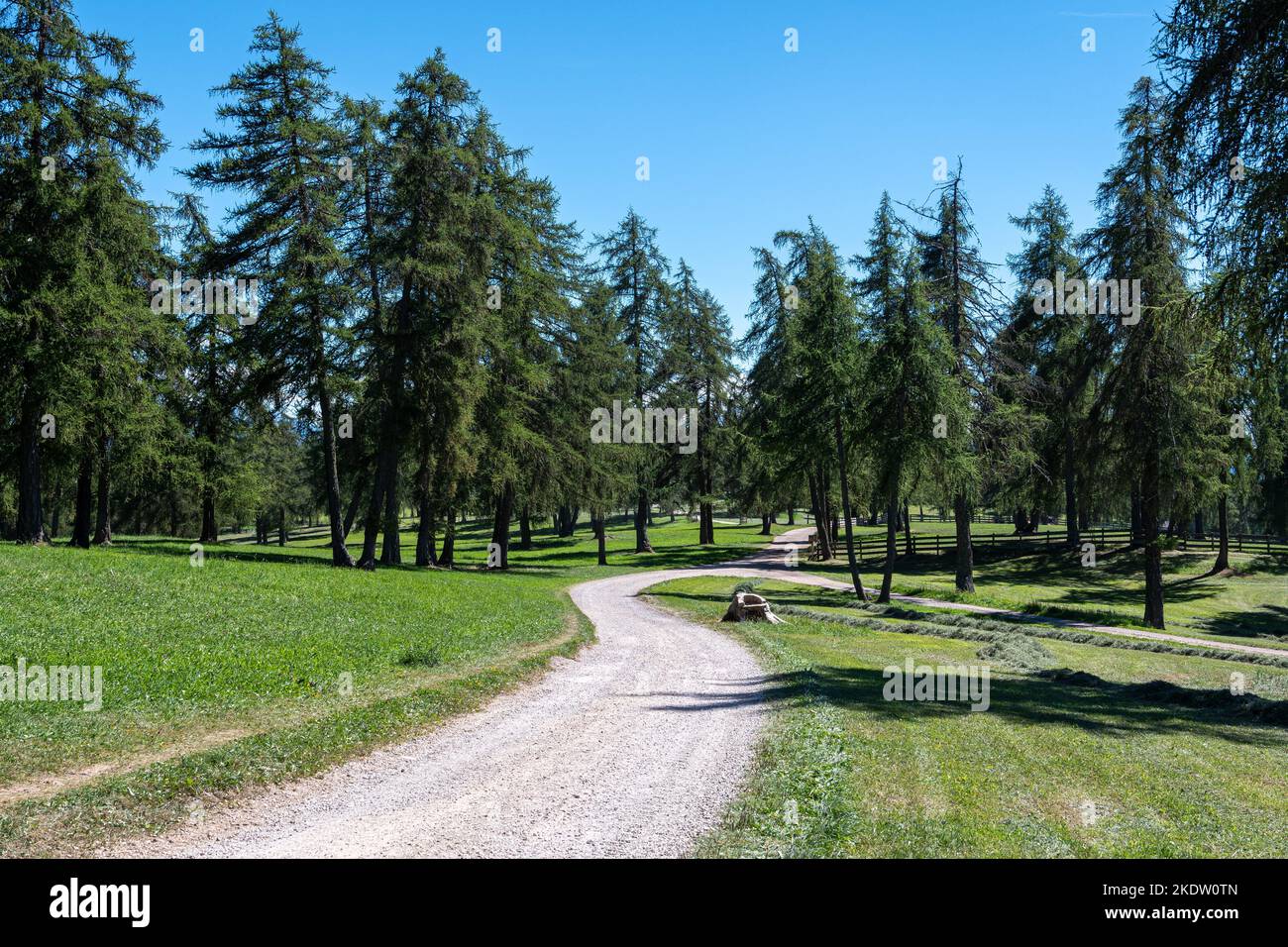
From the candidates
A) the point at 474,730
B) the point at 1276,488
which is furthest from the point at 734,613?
the point at 1276,488

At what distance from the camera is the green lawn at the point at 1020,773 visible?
6.92 metres

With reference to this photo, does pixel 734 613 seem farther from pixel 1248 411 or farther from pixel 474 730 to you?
pixel 1248 411

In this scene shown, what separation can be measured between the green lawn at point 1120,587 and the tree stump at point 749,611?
11.2 meters

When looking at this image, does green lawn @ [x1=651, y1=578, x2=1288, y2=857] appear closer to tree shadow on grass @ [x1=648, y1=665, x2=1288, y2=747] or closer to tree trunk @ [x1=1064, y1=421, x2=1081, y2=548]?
tree shadow on grass @ [x1=648, y1=665, x2=1288, y2=747]

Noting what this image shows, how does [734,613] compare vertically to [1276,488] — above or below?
below

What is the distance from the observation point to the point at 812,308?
32438 millimetres

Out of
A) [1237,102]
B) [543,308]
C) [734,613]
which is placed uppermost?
[543,308]

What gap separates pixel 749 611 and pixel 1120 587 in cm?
2443

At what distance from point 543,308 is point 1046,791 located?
3485 cm

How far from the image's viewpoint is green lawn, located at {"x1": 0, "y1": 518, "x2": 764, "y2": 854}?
309 inches

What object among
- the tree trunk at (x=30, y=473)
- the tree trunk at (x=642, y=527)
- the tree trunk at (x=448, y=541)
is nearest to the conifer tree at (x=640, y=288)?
the tree trunk at (x=642, y=527)

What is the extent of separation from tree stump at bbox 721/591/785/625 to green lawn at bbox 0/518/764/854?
5.38 metres

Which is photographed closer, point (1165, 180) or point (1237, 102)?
point (1237, 102)

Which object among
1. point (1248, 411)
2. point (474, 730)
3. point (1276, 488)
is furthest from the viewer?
point (1276, 488)
